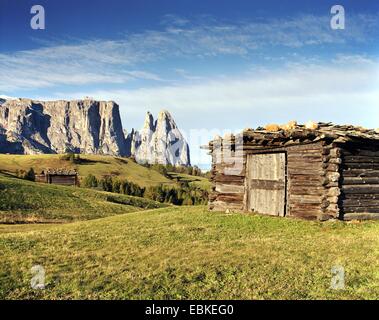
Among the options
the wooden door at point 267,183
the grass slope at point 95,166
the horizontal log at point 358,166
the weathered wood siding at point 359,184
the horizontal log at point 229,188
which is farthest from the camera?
the grass slope at point 95,166

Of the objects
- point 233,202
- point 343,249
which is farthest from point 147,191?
point 343,249

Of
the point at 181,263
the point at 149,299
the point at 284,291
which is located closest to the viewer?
the point at 149,299

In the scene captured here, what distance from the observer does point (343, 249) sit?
1319 cm

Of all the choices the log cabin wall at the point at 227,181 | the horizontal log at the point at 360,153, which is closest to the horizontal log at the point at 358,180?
the horizontal log at the point at 360,153

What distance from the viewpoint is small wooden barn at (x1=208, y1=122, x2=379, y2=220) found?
18.6 meters

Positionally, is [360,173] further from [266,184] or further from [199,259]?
[199,259]

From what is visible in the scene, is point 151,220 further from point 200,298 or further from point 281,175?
point 200,298

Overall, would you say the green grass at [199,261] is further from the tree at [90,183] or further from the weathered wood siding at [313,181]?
the tree at [90,183]

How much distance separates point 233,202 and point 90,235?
8746 millimetres

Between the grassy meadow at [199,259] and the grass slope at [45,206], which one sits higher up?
the grassy meadow at [199,259]

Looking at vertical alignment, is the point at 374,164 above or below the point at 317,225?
above

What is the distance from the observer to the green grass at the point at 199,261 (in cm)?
878

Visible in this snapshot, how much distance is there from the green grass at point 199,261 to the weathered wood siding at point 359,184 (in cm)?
100

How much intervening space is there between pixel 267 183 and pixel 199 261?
10.1 metres
